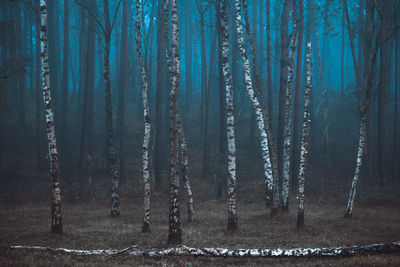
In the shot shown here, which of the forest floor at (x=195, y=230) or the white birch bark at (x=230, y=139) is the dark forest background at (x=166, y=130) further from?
the white birch bark at (x=230, y=139)

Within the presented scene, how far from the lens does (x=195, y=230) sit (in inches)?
Result: 528

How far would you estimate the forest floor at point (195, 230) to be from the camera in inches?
340

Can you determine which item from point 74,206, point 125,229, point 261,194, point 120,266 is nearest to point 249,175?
point 261,194

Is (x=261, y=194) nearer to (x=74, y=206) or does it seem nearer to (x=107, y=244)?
(x=74, y=206)

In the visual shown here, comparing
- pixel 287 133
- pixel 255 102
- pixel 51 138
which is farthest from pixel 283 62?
pixel 51 138

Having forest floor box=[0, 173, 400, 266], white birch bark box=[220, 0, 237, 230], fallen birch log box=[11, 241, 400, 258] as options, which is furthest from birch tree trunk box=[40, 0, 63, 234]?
white birch bark box=[220, 0, 237, 230]

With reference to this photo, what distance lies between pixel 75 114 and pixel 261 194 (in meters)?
24.8

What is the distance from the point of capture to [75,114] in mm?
39375

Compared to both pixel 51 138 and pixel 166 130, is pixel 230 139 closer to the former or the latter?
pixel 51 138

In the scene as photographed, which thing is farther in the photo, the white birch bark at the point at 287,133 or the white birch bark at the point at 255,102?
the white birch bark at the point at 287,133

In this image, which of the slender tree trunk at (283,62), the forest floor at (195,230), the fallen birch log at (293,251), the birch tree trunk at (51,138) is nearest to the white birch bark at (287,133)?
the forest floor at (195,230)

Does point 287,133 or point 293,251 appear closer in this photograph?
point 293,251

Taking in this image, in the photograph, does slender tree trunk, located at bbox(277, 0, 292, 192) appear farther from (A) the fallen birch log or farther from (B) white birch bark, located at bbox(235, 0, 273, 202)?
(A) the fallen birch log

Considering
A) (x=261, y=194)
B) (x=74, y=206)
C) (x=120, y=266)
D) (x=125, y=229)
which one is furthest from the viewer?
(x=261, y=194)
